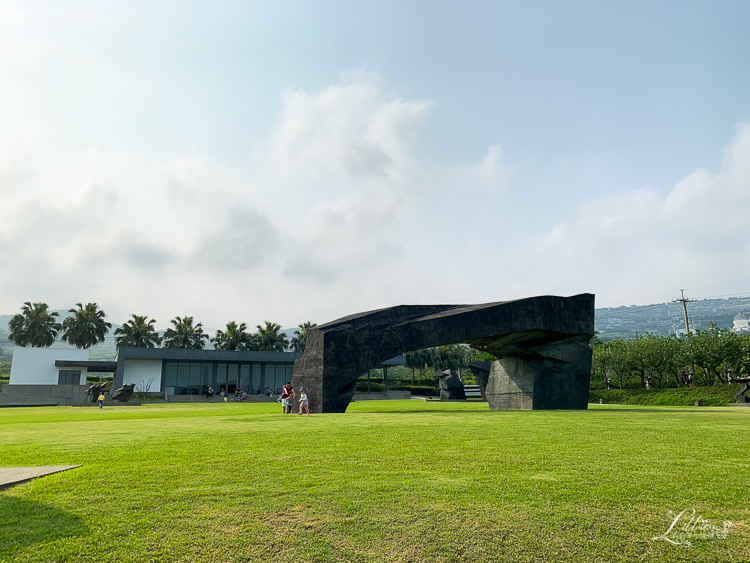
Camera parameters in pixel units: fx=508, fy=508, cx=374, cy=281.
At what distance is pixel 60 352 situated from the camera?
164ft

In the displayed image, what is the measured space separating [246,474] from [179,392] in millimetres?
49836

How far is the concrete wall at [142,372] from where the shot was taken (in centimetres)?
5081

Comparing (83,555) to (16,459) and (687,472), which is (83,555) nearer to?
(16,459)

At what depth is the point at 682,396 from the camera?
1305 inches

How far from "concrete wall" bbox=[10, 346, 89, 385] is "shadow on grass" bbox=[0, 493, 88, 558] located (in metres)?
52.0

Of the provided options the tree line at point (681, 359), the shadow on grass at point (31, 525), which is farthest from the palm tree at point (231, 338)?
the shadow on grass at point (31, 525)

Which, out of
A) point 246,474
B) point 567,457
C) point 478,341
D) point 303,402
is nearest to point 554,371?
point 478,341

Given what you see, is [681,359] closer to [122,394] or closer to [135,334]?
[122,394]

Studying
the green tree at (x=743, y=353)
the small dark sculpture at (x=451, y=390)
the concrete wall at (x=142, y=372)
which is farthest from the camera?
the concrete wall at (x=142, y=372)

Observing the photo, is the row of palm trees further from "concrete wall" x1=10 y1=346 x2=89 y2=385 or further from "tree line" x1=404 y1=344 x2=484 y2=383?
"tree line" x1=404 y1=344 x2=484 y2=383

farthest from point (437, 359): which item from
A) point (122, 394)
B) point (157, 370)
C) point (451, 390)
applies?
point (122, 394)

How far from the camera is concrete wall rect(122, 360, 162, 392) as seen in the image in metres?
50.8

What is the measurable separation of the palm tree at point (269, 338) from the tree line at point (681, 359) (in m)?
44.1

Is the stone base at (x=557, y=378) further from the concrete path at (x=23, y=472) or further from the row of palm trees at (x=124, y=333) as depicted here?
the row of palm trees at (x=124, y=333)
